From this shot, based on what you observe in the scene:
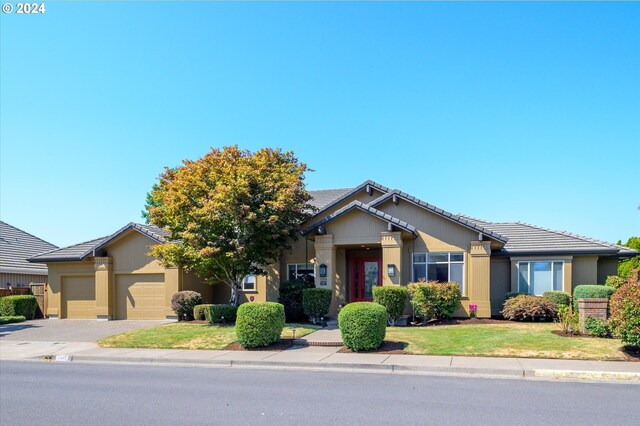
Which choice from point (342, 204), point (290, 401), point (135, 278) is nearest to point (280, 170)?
point (342, 204)

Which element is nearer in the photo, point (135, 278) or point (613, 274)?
point (613, 274)

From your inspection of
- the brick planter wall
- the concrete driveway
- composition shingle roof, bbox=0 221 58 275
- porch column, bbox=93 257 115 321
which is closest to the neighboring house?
composition shingle roof, bbox=0 221 58 275

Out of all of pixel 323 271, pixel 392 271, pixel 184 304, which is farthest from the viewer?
pixel 184 304

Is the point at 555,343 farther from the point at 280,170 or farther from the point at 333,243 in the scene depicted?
A: the point at 280,170

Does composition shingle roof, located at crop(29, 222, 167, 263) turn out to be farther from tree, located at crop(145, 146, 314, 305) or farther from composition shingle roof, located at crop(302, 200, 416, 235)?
composition shingle roof, located at crop(302, 200, 416, 235)

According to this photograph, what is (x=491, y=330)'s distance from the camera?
1655cm

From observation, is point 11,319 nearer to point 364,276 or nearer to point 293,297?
point 293,297

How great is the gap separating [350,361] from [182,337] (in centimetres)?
683

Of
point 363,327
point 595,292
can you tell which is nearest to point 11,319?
point 363,327

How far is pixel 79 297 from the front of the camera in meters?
25.5

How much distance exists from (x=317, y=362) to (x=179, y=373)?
3.30 metres

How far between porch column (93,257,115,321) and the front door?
443 inches

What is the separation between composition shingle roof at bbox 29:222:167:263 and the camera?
23.6 m

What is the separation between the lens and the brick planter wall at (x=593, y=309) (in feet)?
48.6
